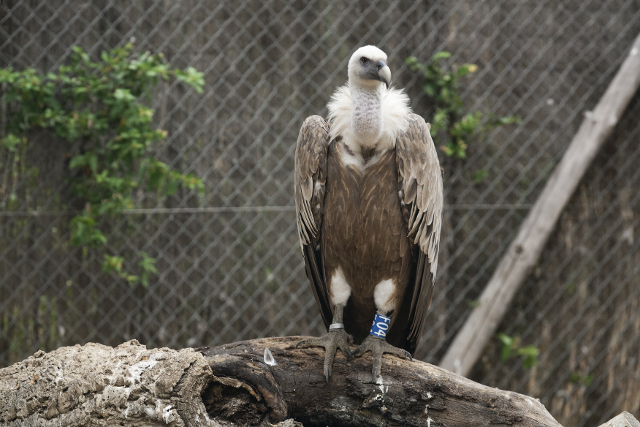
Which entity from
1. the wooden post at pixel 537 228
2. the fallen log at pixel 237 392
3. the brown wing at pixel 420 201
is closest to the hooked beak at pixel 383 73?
the brown wing at pixel 420 201

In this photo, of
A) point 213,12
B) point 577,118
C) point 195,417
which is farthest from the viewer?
point 577,118

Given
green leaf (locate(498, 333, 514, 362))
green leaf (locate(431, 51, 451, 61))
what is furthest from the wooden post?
green leaf (locate(431, 51, 451, 61))

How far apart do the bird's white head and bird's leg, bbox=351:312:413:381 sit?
102 centimetres

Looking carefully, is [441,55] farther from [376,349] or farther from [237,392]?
Result: [237,392]

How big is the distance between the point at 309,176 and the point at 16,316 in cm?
231

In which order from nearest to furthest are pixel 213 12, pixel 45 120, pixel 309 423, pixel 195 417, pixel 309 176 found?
pixel 195 417 < pixel 309 423 < pixel 309 176 < pixel 45 120 < pixel 213 12

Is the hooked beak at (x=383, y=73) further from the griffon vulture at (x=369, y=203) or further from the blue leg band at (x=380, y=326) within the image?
the blue leg band at (x=380, y=326)

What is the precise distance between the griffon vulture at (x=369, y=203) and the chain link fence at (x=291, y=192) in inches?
50.1

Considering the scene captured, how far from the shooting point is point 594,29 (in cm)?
403

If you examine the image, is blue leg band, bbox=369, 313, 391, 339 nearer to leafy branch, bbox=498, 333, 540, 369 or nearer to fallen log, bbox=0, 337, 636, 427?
fallen log, bbox=0, 337, 636, 427

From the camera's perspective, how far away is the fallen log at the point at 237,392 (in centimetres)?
191

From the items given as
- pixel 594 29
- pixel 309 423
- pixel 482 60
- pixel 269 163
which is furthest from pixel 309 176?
pixel 594 29

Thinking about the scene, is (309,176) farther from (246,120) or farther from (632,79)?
(632,79)

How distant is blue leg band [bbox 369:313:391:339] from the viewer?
2477 mm
